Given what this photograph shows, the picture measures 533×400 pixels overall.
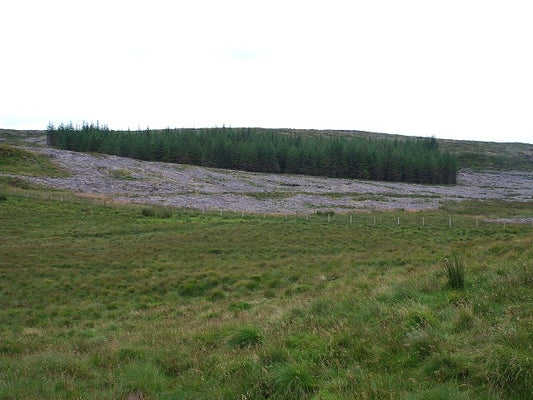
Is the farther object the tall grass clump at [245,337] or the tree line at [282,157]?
the tree line at [282,157]

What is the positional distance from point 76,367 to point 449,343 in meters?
6.55

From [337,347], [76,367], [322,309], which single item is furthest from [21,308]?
[337,347]

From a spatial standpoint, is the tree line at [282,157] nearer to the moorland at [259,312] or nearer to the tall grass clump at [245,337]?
the moorland at [259,312]

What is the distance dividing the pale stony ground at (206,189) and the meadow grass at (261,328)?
95.4ft

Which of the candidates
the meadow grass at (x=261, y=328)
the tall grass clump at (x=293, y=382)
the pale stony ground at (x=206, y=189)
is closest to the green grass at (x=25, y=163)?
the pale stony ground at (x=206, y=189)

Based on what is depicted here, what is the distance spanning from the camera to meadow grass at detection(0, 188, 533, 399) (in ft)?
18.8

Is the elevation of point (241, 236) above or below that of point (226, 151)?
below

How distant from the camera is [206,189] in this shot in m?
72.7

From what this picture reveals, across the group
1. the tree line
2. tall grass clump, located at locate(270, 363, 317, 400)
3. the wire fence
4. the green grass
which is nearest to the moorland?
tall grass clump, located at locate(270, 363, 317, 400)

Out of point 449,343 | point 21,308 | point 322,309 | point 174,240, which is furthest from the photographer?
point 174,240

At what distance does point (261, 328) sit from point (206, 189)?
6475cm

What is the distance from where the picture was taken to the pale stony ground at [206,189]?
56.8 meters

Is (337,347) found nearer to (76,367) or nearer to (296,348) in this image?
(296,348)

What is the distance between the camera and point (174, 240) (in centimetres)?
3114
